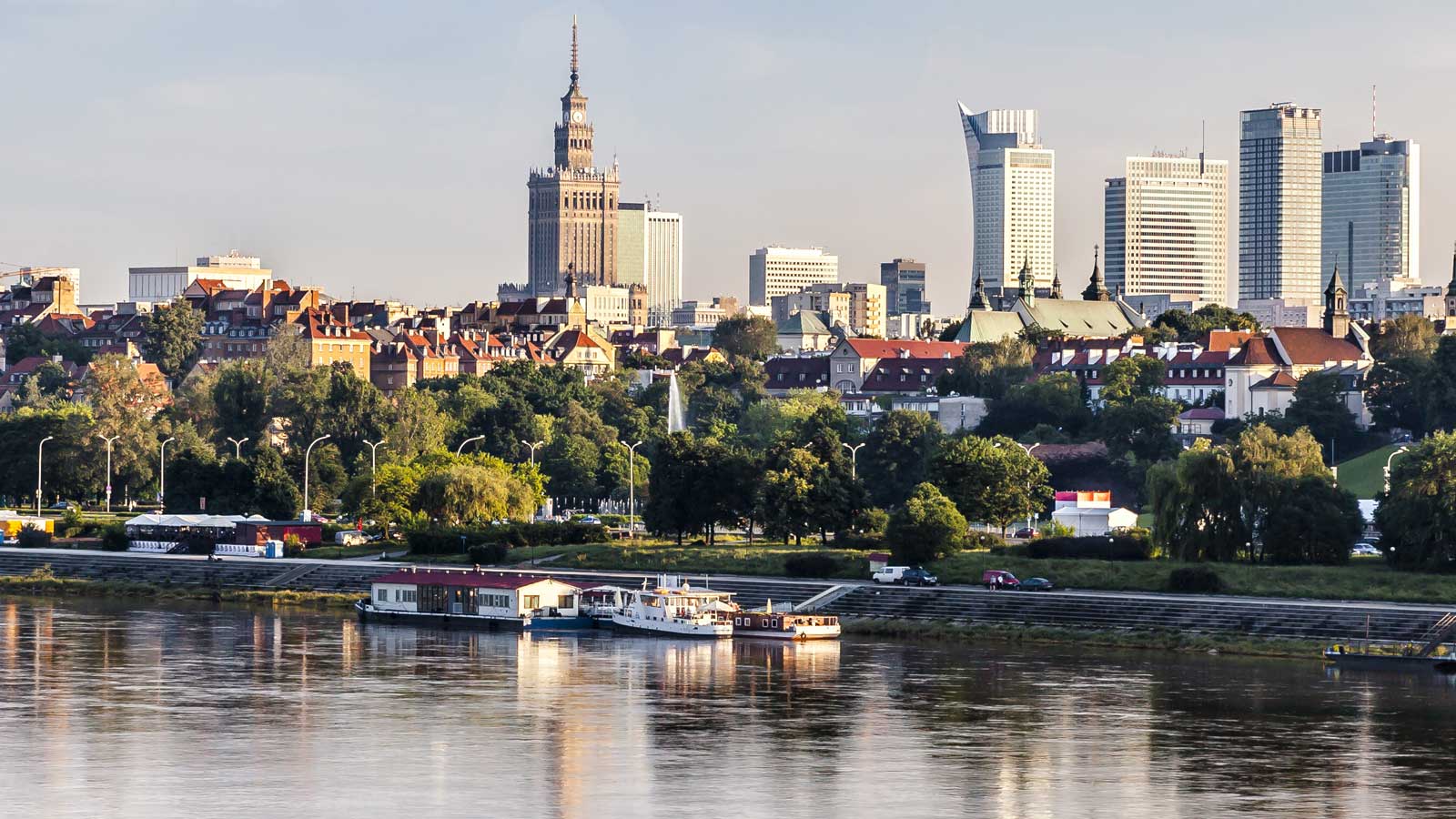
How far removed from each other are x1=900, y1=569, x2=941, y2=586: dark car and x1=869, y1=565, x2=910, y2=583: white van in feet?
0.60

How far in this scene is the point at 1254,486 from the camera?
92.6 metres

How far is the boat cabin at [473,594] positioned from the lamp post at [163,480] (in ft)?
127

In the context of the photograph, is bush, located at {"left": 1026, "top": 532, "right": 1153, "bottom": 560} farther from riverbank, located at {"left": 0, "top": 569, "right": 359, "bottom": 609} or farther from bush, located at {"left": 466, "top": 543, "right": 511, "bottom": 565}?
riverbank, located at {"left": 0, "top": 569, "right": 359, "bottom": 609}

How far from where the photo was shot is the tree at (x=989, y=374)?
7377 inches

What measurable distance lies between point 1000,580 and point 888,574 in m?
4.54

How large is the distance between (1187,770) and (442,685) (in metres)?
23.7

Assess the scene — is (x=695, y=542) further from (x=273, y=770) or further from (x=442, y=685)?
(x=273, y=770)

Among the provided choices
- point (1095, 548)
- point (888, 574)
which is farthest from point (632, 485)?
point (1095, 548)

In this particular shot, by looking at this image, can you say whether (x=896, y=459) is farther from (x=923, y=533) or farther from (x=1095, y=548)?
(x=1095, y=548)

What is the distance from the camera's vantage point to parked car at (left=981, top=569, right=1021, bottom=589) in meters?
90.9

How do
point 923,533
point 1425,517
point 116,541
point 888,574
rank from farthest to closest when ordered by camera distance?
point 116,541, point 923,533, point 888,574, point 1425,517

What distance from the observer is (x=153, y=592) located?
10356 cm

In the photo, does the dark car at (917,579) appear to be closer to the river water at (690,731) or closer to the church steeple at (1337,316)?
the river water at (690,731)

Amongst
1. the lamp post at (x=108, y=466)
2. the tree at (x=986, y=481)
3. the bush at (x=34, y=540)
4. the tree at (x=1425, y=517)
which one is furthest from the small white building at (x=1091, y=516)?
the lamp post at (x=108, y=466)
